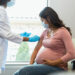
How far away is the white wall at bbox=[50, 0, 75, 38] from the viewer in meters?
2.57

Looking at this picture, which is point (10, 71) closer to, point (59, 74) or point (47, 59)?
point (47, 59)

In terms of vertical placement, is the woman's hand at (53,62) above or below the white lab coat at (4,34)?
below

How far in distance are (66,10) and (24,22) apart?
28.9 inches

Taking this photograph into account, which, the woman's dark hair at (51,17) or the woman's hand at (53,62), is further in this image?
the woman's dark hair at (51,17)

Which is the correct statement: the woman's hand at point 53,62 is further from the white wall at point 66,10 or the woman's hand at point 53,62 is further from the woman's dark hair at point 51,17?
the white wall at point 66,10

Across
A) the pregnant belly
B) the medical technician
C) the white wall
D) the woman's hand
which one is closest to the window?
the white wall

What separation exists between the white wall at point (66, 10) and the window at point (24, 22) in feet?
0.79

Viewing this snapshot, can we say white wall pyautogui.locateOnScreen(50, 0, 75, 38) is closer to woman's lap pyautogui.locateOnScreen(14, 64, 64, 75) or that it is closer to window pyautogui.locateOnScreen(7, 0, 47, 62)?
window pyautogui.locateOnScreen(7, 0, 47, 62)

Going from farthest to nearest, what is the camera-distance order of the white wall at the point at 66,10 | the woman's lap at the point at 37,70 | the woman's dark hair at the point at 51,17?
the white wall at the point at 66,10 → the woman's dark hair at the point at 51,17 → the woman's lap at the point at 37,70

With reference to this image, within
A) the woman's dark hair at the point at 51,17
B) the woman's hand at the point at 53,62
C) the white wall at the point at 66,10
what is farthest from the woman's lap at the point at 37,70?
the white wall at the point at 66,10

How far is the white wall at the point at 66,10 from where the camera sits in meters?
2.57

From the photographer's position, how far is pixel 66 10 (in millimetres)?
2590

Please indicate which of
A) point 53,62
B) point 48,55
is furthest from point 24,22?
point 53,62

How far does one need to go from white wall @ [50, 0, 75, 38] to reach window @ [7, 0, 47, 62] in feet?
0.79
